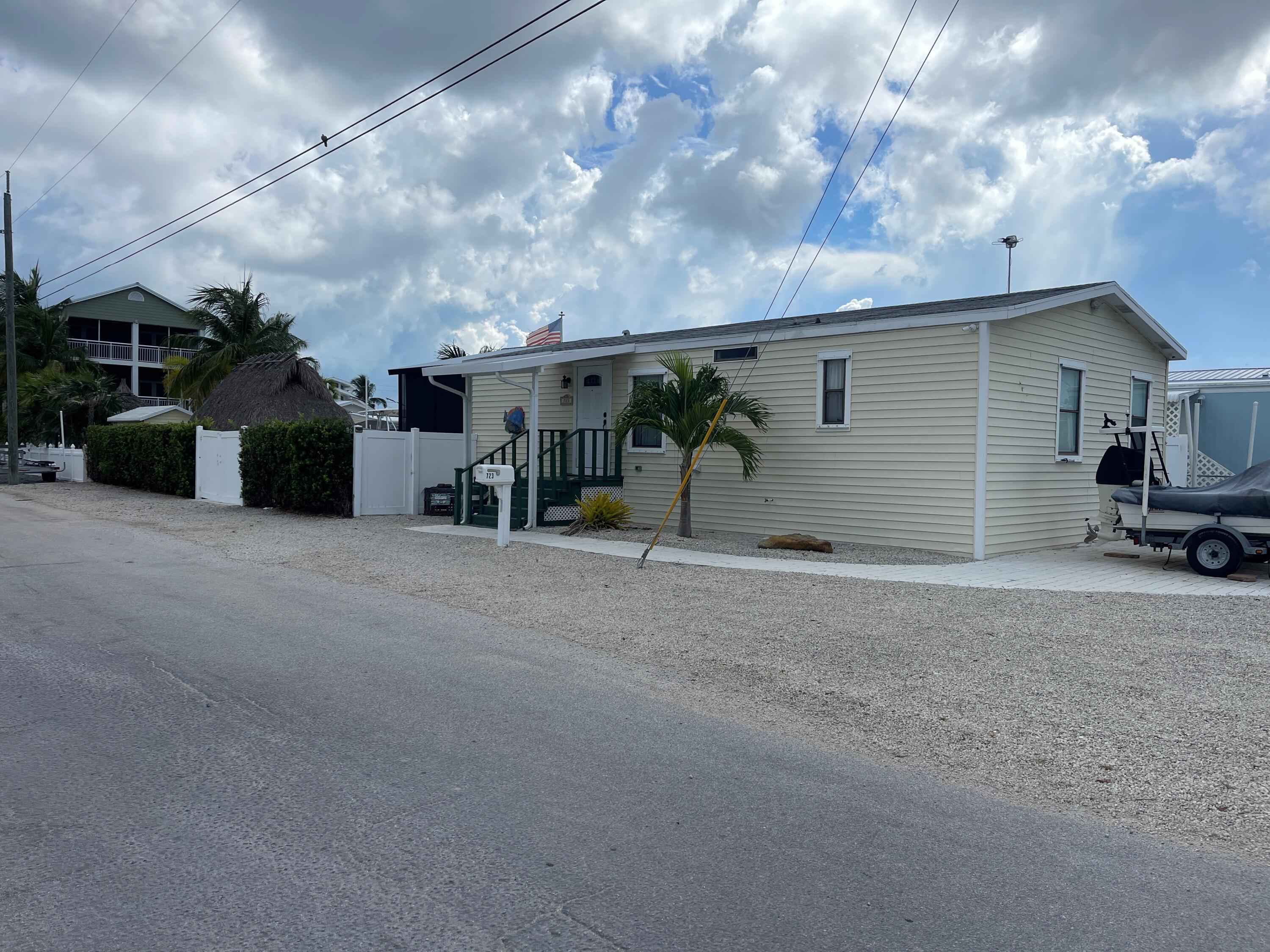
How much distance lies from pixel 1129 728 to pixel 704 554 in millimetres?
7106

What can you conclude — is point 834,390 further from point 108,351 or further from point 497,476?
point 108,351

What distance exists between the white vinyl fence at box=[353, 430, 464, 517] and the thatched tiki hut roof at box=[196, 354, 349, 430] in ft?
32.0

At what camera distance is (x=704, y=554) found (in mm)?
12086

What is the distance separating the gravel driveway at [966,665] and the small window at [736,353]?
449 centimetres

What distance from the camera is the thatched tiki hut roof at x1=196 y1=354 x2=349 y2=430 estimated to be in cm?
2689

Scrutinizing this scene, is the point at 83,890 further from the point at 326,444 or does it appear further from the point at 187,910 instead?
the point at 326,444

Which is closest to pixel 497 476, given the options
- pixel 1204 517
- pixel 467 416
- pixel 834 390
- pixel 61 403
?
pixel 467 416

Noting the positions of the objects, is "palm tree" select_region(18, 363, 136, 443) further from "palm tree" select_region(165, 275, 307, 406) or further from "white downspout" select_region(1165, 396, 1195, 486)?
"white downspout" select_region(1165, 396, 1195, 486)

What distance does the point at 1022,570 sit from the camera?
1132cm

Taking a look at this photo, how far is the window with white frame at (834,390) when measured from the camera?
1342 centimetres

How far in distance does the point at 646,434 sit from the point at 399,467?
16.4ft

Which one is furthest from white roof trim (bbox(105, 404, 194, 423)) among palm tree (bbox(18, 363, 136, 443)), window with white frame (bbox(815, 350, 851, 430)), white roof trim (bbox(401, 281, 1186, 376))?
window with white frame (bbox(815, 350, 851, 430))

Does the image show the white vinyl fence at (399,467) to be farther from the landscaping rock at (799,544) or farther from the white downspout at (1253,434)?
the white downspout at (1253,434)

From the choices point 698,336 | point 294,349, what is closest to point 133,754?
point 698,336
